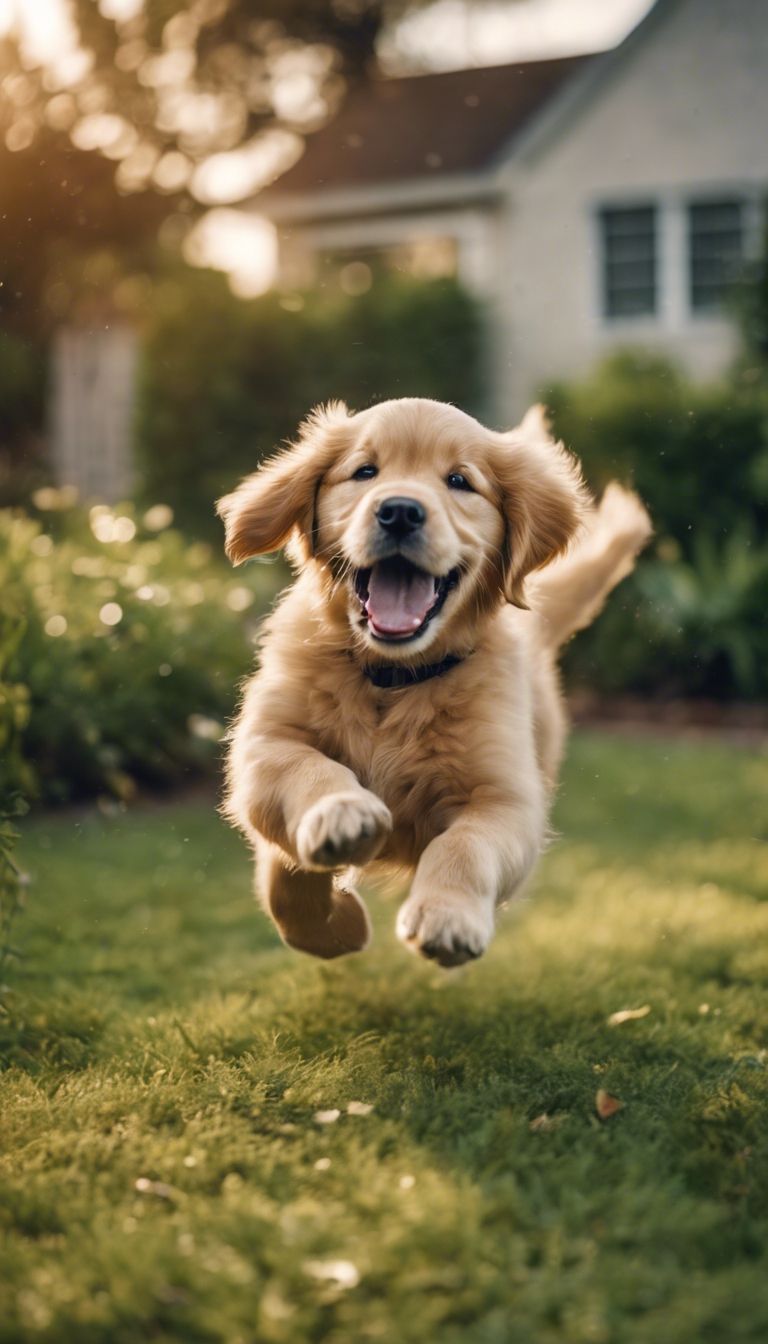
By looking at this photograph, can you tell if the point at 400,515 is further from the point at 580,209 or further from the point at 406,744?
the point at 580,209

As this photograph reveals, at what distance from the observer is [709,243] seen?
14906mm

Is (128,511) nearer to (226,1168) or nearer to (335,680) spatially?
(335,680)

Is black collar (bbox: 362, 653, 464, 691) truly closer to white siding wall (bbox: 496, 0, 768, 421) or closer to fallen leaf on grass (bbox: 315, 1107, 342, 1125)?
fallen leaf on grass (bbox: 315, 1107, 342, 1125)

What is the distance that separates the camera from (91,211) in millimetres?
22984

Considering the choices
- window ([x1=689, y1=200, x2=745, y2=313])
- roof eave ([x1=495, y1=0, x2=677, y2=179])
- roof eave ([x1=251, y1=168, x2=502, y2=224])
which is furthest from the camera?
roof eave ([x1=251, y1=168, x2=502, y2=224])

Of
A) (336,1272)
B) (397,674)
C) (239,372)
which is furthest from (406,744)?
(239,372)

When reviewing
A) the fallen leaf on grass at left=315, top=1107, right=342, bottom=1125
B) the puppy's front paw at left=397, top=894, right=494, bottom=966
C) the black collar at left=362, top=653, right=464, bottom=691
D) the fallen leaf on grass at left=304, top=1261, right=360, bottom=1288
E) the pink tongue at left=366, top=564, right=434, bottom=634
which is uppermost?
→ the pink tongue at left=366, top=564, right=434, bottom=634

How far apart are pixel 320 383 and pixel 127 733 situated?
326 inches

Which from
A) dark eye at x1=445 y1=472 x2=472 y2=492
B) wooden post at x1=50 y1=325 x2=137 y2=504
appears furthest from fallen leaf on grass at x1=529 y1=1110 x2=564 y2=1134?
wooden post at x1=50 y1=325 x2=137 y2=504

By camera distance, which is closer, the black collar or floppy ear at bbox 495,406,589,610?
the black collar

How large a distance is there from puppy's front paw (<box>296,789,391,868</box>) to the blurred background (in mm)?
1199

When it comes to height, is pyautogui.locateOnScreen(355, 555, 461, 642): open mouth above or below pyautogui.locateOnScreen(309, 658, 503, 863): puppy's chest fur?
above

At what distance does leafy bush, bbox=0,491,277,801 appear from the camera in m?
5.93

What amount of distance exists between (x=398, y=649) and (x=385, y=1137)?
3.30ft
